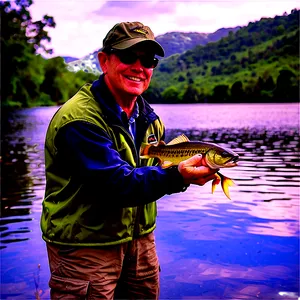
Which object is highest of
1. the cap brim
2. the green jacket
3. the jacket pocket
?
the cap brim

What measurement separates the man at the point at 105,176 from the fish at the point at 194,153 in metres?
0.08

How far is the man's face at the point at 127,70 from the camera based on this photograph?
3.73m

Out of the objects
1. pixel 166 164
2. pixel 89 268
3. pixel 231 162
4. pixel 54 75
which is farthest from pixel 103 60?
pixel 54 75

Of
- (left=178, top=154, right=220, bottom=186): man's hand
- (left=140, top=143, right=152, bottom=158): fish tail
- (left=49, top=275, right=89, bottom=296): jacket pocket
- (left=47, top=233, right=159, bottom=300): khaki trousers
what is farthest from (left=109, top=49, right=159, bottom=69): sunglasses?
(left=49, top=275, right=89, bottom=296): jacket pocket

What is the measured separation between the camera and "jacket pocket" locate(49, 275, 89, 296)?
360cm

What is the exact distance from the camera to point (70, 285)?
3643 mm

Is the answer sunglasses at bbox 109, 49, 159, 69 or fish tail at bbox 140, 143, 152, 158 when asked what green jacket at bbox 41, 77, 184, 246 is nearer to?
fish tail at bbox 140, 143, 152, 158

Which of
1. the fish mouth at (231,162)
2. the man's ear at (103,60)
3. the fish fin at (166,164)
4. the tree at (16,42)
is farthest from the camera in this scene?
the tree at (16,42)

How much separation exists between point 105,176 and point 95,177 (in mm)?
70

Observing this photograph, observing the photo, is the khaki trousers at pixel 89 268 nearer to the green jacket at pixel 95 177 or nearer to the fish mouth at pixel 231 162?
the green jacket at pixel 95 177

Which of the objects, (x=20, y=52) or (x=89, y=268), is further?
(x=20, y=52)

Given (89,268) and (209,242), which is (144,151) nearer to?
(89,268)

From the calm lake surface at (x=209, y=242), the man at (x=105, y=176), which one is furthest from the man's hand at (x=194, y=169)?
the calm lake surface at (x=209, y=242)

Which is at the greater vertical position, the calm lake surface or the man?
the man
